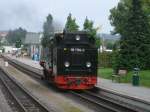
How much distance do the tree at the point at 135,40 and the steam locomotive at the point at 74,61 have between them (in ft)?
36.6

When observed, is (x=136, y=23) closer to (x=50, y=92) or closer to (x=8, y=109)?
(x=50, y=92)

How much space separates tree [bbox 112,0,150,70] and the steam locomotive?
36.6 ft

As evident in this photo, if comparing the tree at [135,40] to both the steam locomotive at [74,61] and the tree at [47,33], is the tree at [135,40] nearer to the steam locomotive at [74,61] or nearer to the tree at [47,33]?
the tree at [47,33]

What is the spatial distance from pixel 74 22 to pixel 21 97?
206 ft

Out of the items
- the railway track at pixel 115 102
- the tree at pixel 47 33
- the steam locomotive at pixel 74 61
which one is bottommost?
the railway track at pixel 115 102

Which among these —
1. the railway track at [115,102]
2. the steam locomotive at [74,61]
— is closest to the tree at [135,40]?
the railway track at [115,102]

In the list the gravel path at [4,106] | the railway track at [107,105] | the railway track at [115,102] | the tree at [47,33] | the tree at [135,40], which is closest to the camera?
the gravel path at [4,106]

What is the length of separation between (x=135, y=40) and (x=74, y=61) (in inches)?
506

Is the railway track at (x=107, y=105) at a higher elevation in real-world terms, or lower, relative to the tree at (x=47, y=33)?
lower

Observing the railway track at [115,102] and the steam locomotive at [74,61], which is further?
the steam locomotive at [74,61]

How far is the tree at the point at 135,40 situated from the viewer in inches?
1522

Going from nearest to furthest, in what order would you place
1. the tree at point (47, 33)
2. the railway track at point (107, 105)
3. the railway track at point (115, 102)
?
the railway track at point (107, 105), the railway track at point (115, 102), the tree at point (47, 33)

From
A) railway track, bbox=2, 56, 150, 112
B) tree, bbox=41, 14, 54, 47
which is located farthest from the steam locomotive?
tree, bbox=41, 14, 54, 47

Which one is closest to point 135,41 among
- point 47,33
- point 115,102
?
point 47,33
